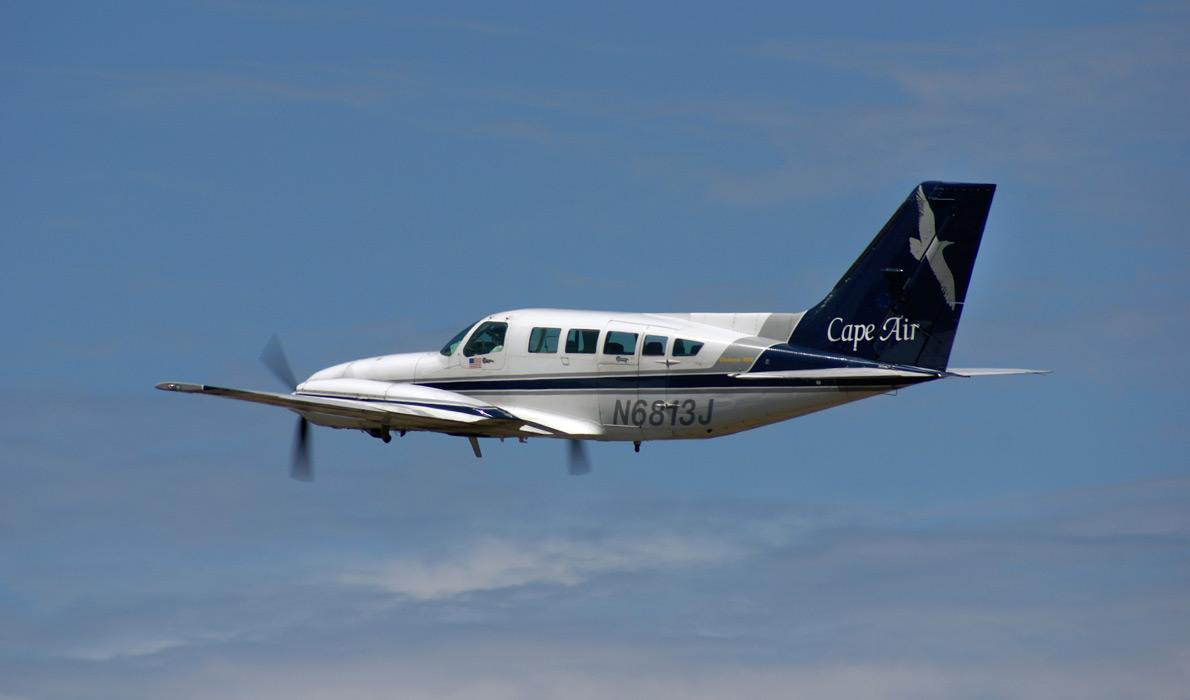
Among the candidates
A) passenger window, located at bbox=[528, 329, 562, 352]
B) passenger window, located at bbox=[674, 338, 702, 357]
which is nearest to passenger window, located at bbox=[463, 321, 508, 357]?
passenger window, located at bbox=[528, 329, 562, 352]

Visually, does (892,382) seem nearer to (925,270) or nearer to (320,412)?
(925,270)

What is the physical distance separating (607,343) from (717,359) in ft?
8.78

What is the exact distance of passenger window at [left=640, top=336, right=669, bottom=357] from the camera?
54.6 m

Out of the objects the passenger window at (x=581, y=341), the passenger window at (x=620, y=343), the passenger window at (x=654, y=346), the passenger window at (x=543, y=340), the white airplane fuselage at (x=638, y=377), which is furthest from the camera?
the passenger window at (x=543, y=340)

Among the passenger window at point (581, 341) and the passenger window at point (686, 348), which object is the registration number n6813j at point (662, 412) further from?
the passenger window at point (581, 341)

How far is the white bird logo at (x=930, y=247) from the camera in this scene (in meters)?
54.0

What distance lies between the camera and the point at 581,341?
182 ft

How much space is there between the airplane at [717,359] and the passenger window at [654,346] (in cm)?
2

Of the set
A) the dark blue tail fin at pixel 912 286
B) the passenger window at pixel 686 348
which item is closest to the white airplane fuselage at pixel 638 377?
the passenger window at pixel 686 348

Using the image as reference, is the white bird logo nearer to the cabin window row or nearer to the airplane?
the airplane

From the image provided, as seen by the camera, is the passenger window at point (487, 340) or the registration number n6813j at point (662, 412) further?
the passenger window at point (487, 340)

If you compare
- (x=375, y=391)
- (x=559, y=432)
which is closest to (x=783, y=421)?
(x=559, y=432)

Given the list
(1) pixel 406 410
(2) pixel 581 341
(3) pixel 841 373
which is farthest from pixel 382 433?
(3) pixel 841 373

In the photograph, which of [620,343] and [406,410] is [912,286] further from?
[406,410]
